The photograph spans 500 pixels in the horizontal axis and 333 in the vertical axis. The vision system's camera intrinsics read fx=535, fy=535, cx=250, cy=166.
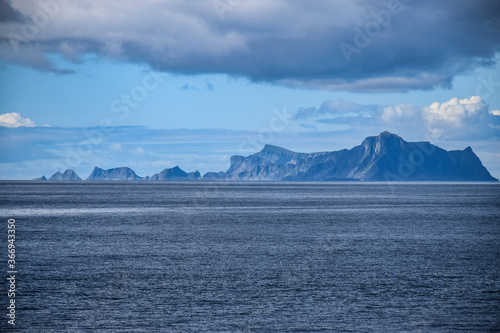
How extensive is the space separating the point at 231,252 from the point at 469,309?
91.4ft

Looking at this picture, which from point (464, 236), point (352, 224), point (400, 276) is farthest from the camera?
point (352, 224)

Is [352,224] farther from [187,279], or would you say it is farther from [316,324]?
[316,324]

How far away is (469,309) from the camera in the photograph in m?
31.2

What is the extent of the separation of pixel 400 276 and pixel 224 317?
17.7m

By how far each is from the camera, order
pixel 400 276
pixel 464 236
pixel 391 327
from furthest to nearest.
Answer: pixel 464 236
pixel 400 276
pixel 391 327

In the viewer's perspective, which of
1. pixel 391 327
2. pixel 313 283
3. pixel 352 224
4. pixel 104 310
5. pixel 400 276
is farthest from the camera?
pixel 352 224

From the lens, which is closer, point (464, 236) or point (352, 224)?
point (464, 236)

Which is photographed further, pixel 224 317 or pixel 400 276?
pixel 400 276

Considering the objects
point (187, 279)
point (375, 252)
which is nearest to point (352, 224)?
point (375, 252)

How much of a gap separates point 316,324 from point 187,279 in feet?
46.1

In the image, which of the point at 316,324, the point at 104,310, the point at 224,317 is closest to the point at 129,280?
the point at 104,310

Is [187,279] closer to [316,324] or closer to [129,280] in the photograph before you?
[129,280]

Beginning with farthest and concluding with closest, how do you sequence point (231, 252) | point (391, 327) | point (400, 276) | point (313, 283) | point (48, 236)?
1. point (48, 236)
2. point (231, 252)
3. point (400, 276)
4. point (313, 283)
5. point (391, 327)

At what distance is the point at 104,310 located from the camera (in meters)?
30.9
